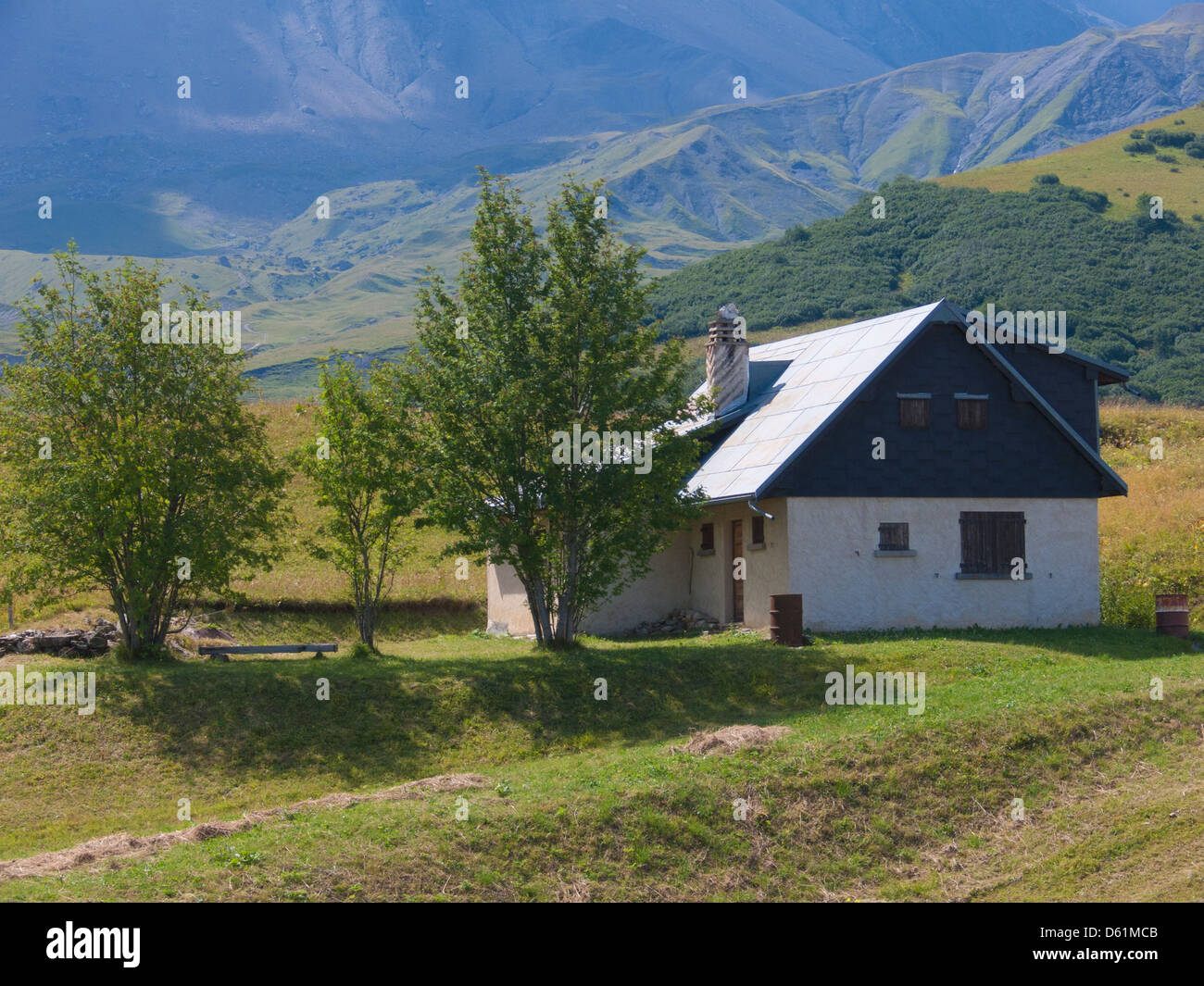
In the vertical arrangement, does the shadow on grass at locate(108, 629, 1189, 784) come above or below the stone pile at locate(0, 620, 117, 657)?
below

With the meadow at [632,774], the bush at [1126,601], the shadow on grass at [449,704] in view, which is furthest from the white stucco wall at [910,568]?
the shadow on grass at [449,704]

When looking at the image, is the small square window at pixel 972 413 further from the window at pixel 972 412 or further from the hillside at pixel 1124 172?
the hillside at pixel 1124 172

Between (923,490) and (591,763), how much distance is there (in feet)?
42.2

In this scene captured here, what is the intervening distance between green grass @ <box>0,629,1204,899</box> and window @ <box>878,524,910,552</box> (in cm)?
237

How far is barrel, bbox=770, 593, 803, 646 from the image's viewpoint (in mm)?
25391

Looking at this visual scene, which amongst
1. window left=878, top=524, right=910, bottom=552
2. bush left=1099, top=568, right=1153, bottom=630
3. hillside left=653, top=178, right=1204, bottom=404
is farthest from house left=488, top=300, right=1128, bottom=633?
hillside left=653, top=178, right=1204, bottom=404

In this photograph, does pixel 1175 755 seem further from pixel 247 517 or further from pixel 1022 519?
pixel 247 517

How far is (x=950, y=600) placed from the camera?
28.2m

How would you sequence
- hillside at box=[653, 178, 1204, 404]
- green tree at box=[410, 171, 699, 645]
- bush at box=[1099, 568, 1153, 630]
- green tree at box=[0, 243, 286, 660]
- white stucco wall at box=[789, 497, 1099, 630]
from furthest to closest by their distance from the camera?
hillside at box=[653, 178, 1204, 404], bush at box=[1099, 568, 1153, 630], white stucco wall at box=[789, 497, 1099, 630], green tree at box=[410, 171, 699, 645], green tree at box=[0, 243, 286, 660]

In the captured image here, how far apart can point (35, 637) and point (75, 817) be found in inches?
353

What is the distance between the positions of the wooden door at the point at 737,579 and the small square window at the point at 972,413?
5793mm

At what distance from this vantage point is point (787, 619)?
25.4 meters

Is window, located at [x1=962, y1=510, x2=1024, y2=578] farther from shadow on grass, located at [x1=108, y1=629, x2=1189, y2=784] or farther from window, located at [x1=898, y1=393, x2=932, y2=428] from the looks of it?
shadow on grass, located at [x1=108, y1=629, x2=1189, y2=784]
